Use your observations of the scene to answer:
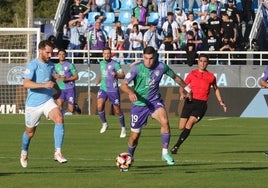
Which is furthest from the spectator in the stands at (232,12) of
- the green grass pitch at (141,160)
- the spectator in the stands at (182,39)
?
the green grass pitch at (141,160)

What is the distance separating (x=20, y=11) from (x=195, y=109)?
58075 millimetres

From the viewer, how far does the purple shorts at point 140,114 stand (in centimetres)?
1930

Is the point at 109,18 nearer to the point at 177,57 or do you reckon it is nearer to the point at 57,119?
the point at 177,57

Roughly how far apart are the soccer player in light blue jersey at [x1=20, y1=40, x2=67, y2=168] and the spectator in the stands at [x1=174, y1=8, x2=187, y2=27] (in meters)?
23.4

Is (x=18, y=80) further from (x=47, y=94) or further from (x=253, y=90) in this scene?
(x=47, y=94)

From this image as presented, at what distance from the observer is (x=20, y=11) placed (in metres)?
80.8

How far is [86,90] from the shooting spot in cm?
4066

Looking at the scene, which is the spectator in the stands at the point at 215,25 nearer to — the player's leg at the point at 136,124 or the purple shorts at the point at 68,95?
the purple shorts at the point at 68,95

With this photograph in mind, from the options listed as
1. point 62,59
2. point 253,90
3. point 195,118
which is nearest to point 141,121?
point 195,118

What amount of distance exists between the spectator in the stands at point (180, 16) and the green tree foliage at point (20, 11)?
31.8 metres

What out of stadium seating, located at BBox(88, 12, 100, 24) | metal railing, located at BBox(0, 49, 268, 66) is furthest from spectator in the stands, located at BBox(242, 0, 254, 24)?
stadium seating, located at BBox(88, 12, 100, 24)

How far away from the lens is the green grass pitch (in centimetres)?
1655

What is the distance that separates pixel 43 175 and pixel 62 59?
15542 millimetres

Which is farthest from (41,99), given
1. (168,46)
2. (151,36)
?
(151,36)
